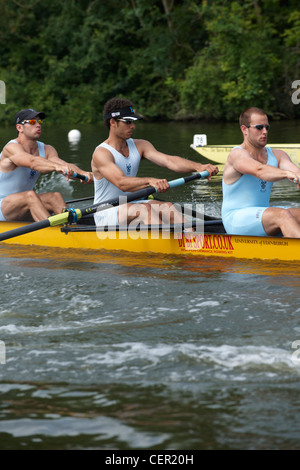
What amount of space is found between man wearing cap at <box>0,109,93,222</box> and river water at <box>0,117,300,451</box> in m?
0.57

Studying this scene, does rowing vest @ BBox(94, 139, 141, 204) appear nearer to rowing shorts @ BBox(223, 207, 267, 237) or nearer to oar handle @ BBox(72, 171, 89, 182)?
oar handle @ BBox(72, 171, 89, 182)

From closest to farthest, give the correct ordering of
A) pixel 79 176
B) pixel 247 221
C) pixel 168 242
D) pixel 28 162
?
pixel 247 221 → pixel 168 242 → pixel 28 162 → pixel 79 176

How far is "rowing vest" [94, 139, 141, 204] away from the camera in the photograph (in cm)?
799

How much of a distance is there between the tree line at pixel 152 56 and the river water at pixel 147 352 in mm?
21803

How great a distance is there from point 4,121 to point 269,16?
517 inches

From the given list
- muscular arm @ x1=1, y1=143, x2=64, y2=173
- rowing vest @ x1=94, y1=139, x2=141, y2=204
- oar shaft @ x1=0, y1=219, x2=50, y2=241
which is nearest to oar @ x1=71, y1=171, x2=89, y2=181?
muscular arm @ x1=1, y1=143, x2=64, y2=173

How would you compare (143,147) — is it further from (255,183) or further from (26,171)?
(26,171)

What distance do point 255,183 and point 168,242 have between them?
47.6 inches

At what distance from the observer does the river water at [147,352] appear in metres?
4.22

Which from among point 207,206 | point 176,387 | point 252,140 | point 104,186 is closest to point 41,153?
point 104,186

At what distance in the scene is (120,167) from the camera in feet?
26.3

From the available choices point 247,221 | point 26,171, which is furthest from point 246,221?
point 26,171
